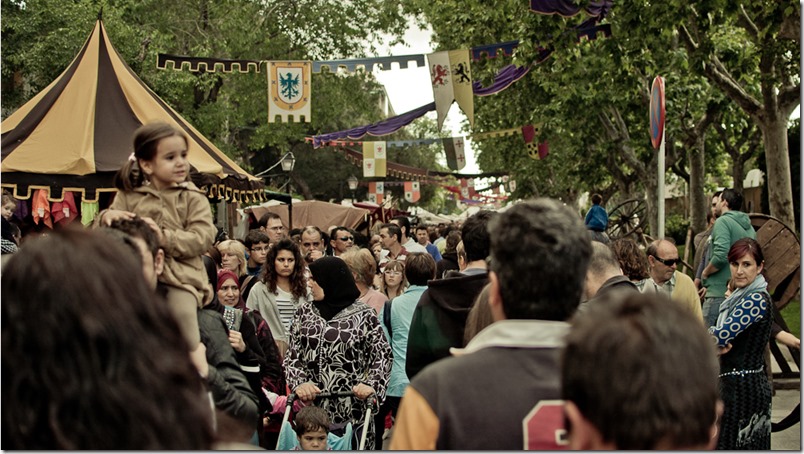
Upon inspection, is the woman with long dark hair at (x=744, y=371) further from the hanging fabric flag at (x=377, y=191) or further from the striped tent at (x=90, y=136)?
the hanging fabric flag at (x=377, y=191)

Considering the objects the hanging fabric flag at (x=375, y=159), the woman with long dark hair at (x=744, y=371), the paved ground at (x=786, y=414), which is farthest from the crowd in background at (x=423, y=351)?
the hanging fabric flag at (x=375, y=159)

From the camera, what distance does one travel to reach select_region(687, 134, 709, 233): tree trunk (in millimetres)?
23922

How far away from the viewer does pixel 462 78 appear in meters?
16.7

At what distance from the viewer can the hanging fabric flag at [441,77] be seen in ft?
53.8

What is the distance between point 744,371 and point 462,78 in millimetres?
11360

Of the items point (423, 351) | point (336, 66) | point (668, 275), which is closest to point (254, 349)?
point (423, 351)

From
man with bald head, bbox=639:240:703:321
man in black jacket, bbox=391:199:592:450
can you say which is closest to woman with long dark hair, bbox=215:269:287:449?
man in black jacket, bbox=391:199:592:450

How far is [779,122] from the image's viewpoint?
1381 centimetres

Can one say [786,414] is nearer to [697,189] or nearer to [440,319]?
[440,319]

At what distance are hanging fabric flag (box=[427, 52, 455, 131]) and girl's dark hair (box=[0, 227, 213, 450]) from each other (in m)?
14.8

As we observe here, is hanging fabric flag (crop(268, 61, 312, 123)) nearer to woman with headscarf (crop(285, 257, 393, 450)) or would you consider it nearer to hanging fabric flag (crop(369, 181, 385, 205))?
woman with headscarf (crop(285, 257, 393, 450))

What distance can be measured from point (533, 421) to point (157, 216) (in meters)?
1.83

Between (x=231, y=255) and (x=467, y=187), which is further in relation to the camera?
(x=467, y=187)

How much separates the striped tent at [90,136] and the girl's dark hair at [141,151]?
543cm
